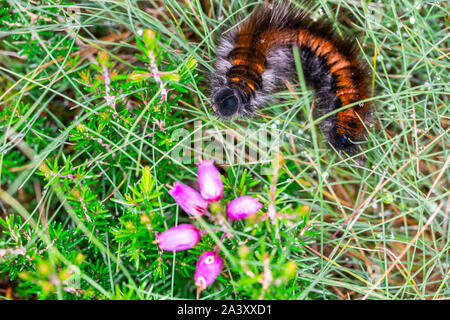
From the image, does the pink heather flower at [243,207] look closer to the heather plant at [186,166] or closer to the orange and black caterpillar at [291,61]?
the heather plant at [186,166]

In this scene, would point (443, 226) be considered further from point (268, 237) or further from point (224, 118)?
point (224, 118)

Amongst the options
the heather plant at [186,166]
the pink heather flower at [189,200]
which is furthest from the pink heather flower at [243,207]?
the pink heather flower at [189,200]

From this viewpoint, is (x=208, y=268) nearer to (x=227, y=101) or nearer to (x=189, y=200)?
(x=189, y=200)

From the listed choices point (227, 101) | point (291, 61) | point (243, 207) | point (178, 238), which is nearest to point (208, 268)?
point (178, 238)

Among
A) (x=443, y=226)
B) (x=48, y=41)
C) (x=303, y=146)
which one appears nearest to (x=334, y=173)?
(x=303, y=146)

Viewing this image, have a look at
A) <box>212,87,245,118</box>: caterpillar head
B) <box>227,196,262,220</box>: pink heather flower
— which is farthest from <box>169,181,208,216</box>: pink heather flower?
<box>212,87,245,118</box>: caterpillar head

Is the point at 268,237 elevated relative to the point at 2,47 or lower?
elevated
